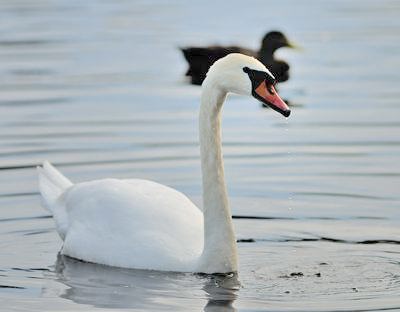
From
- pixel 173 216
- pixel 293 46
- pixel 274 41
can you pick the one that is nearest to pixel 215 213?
pixel 173 216

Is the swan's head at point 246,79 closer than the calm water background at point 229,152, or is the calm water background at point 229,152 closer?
the swan's head at point 246,79

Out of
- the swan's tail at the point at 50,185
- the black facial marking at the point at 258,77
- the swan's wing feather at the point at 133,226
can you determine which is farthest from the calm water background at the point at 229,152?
the black facial marking at the point at 258,77

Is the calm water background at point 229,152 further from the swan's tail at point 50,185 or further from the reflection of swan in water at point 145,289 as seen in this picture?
the swan's tail at point 50,185

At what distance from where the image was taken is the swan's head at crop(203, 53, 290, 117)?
9.80m

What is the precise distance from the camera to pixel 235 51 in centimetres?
2302

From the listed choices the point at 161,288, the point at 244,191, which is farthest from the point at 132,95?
the point at 161,288

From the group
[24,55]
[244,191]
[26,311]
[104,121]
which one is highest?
[24,55]

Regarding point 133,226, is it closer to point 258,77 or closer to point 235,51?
point 258,77

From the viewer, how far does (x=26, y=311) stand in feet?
30.9

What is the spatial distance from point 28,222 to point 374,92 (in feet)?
23.1

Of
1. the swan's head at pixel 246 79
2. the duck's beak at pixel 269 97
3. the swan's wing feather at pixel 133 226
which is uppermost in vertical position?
the swan's head at pixel 246 79

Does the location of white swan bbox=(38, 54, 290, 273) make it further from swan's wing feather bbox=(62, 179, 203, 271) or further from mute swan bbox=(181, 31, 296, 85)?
mute swan bbox=(181, 31, 296, 85)

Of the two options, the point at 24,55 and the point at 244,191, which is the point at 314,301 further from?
the point at 24,55

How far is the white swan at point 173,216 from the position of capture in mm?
10016
